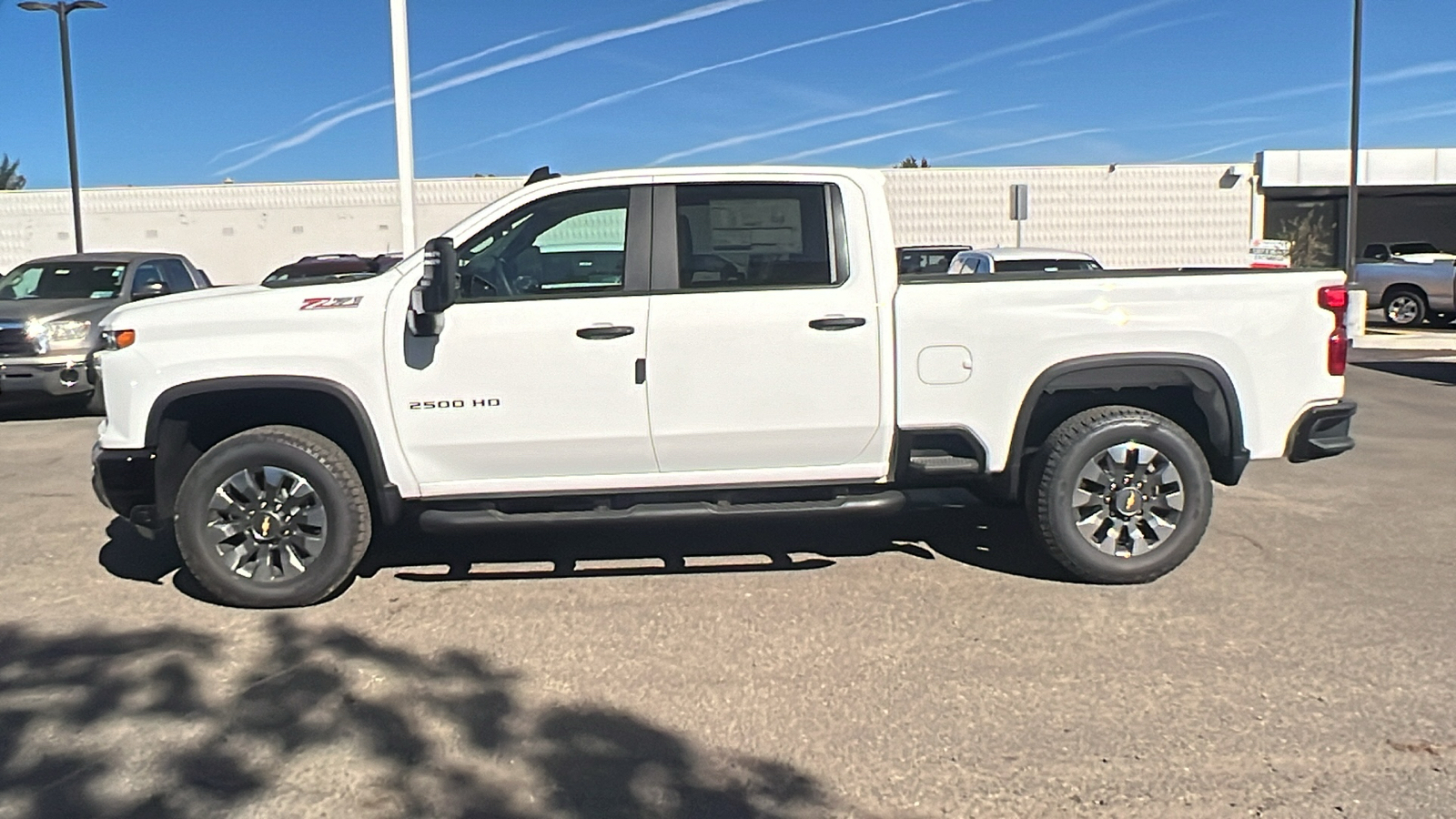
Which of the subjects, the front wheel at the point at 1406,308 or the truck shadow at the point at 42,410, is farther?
the front wheel at the point at 1406,308

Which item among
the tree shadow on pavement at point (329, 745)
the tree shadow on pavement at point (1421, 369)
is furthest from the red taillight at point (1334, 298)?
the tree shadow on pavement at point (1421, 369)

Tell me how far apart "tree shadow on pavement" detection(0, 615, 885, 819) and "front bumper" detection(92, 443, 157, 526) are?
704 mm

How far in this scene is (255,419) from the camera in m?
5.40

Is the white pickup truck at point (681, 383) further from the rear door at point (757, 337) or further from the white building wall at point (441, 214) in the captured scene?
the white building wall at point (441, 214)

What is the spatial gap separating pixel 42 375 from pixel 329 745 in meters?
8.94

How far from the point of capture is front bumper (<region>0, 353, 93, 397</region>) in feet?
35.7

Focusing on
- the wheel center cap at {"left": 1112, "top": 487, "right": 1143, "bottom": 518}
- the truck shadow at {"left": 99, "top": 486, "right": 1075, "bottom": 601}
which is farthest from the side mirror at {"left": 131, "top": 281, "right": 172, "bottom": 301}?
the wheel center cap at {"left": 1112, "top": 487, "right": 1143, "bottom": 518}

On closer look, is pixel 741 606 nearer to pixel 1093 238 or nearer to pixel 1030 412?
pixel 1030 412

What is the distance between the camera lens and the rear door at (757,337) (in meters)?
5.11

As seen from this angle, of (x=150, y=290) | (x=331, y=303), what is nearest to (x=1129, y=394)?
(x=331, y=303)

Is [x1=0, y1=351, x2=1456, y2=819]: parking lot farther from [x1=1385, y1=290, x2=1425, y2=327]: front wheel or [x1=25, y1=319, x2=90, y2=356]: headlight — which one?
[x1=1385, y1=290, x2=1425, y2=327]: front wheel

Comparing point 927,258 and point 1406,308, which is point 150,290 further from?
point 1406,308

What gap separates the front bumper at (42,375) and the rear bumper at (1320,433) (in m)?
10.4

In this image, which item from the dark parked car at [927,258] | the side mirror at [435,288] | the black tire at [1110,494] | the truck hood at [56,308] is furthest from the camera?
the dark parked car at [927,258]
